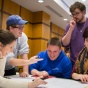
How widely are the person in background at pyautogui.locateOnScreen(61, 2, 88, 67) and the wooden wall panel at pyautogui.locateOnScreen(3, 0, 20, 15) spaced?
10.2 ft

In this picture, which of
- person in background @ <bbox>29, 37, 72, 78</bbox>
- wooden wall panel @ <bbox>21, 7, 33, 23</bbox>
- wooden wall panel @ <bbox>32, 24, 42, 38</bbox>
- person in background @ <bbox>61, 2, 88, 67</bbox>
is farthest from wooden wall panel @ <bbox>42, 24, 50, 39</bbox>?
person in background @ <bbox>29, 37, 72, 78</bbox>

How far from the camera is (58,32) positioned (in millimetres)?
8547

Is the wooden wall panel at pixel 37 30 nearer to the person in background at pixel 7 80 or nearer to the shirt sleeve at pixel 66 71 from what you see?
the shirt sleeve at pixel 66 71

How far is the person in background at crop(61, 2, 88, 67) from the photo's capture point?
185 centimetres

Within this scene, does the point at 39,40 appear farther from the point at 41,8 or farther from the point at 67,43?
the point at 67,43

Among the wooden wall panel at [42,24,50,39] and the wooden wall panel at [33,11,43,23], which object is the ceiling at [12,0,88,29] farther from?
the wooden wall panel at [42,24,50,39]

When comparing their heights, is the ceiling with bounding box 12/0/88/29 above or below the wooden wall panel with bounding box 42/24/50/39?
above

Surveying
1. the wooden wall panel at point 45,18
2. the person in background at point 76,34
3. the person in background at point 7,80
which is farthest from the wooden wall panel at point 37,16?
the person in background at point 7,80

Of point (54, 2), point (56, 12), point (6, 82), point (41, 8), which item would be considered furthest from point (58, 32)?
point (6, 82)

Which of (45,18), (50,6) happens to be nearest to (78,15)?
(50,6)

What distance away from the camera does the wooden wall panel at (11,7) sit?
464 cm

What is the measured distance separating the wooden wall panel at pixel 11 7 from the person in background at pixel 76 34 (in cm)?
311

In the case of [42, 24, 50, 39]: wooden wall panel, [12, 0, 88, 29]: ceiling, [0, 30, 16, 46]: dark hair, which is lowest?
[0, 30, 16, 46]: dark hair

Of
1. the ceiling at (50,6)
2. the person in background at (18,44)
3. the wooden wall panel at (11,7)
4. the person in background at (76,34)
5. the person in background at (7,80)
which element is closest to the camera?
the person in background at (7,80)
